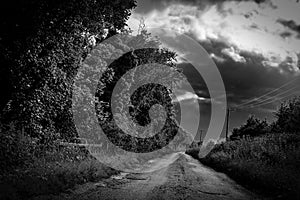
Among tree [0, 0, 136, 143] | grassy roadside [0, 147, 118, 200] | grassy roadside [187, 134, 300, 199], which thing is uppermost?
tree [0, 0, 136, 143]

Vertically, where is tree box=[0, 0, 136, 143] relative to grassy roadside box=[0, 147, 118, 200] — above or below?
above

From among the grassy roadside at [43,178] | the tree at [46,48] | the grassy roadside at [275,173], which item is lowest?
the grassy roadside at [43,178]

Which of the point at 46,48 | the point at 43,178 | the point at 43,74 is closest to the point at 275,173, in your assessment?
the point at 43,178

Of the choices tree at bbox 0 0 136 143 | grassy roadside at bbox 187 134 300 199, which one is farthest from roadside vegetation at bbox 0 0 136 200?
grassy roadside at bbox 187 134 300 199

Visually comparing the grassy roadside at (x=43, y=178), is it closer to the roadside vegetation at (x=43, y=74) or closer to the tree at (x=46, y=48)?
the roadside vegetation at (x=43, y=74)

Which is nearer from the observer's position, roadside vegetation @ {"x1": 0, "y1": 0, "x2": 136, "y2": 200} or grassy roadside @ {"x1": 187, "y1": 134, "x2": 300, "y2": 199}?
grassy roadside @ {"x1": 187, "y1": 134, "x2": 300, "y2": 199}

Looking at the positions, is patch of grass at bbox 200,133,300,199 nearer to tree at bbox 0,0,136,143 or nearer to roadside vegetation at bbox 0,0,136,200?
roadside vegetation at bbox 0,0,136,200

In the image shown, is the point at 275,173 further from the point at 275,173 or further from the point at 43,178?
the point at 43,178

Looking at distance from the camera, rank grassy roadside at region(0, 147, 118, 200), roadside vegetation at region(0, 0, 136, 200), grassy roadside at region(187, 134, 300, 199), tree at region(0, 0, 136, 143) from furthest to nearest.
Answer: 1. tree at region(0, 0, 136, 143)
2. roadside vegetation at region(0, 0, 136, 200)
3. grassy roadside at region(187, 134, 300, 199)
4. grassy roadside at region(0, 147, 118, 200)

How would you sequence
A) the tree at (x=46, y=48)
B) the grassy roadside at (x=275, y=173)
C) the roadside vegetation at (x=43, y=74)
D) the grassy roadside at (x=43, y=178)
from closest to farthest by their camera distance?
the grassy roadside at (x=43, y=178) < the grassy roadside at (x=275, y=173) < the roadside vegetation at (x=43, y=74) < the tree at (x=46, y=48)

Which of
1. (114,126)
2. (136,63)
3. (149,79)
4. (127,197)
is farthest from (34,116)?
(149,79)

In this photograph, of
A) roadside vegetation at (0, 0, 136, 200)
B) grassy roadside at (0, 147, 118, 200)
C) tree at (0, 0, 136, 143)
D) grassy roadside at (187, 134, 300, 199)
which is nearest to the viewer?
grassy roadside at (0, 147, 118, 200)

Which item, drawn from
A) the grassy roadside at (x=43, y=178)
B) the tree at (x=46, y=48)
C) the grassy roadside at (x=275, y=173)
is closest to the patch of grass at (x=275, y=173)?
the grassy roadside at (x=275, y=173)

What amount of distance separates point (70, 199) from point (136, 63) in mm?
23717
